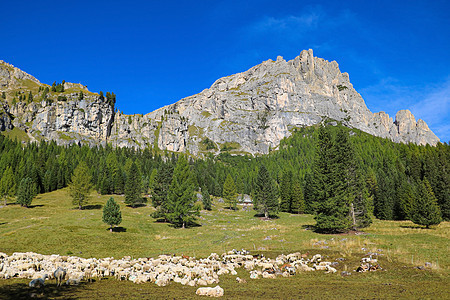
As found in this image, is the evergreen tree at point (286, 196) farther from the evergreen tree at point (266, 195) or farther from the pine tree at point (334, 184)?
the pine tree at point (334, 184)

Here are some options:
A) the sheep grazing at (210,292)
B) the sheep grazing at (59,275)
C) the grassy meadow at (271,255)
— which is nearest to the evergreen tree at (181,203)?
the grassy meadow at (271,255)

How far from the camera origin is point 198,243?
3900 cm

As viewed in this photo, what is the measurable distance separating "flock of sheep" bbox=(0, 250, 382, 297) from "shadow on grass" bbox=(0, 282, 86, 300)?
63 centimetres

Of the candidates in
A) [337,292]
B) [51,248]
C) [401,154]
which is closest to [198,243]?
[51,248]

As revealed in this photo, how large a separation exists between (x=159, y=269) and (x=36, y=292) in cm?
897

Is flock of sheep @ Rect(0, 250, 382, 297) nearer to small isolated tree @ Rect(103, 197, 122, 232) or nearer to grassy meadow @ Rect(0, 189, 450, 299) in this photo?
grassy meadow @ Rect(0, 189, 450, 299)

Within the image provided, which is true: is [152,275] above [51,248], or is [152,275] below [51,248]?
above

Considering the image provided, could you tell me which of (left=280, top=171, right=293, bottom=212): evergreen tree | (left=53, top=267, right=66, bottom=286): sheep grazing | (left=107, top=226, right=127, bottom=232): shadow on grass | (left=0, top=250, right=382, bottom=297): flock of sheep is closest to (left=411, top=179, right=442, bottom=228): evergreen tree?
(left=0, top=250, right=382, bottom=297): flock of sheep

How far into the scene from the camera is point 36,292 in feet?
44.4

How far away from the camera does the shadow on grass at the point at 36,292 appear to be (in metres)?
12.7

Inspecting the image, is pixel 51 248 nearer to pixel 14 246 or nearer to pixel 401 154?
pixel 14 246

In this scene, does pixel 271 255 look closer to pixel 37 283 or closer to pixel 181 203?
pixel 37 283

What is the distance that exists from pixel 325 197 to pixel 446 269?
25552 millimetres

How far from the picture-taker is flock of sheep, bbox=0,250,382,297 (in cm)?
1752
